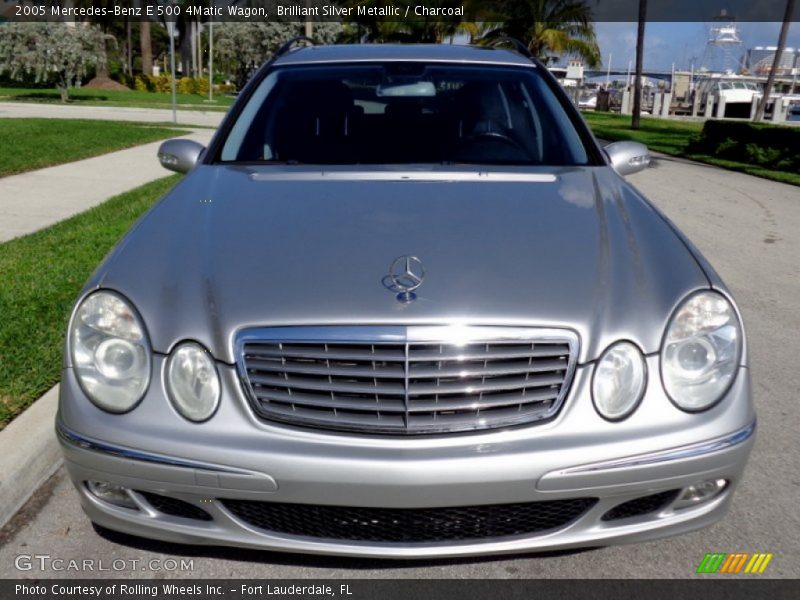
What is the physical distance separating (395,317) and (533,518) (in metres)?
0.67

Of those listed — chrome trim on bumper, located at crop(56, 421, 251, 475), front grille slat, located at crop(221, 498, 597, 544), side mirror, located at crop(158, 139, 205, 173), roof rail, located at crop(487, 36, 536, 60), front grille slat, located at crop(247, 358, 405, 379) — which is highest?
roof rail, located at crop(487, 36, 536, 60)

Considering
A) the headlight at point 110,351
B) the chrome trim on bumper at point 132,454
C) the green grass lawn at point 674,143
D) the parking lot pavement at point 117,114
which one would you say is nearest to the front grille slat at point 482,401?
the chrome trim on bumper at point 132,454

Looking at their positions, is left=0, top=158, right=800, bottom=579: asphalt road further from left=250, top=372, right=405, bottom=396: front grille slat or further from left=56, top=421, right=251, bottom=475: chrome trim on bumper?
left=250, top=372, right=405, bottom=396: front grille slat

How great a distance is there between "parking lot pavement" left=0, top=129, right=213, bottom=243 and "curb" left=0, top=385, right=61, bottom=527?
383 centimetres

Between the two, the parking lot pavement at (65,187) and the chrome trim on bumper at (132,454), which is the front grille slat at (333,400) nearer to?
the chrome trim on bumper at (132,454)

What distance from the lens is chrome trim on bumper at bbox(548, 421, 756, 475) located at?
90.4 inches

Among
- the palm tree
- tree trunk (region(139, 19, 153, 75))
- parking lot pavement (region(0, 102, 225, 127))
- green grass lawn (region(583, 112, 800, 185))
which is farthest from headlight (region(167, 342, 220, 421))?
tree trunk (region(139, 19, 153, 75))

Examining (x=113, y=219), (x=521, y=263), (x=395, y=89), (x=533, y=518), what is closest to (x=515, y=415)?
(x=533, y=518)

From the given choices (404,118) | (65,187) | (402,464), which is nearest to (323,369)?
(402,464)

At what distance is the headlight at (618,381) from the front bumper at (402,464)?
3 centimetres

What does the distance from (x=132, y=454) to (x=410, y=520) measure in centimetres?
76

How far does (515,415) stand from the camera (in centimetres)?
235

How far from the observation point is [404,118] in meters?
3.95

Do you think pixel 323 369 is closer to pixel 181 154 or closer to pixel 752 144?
pixel 181 154
